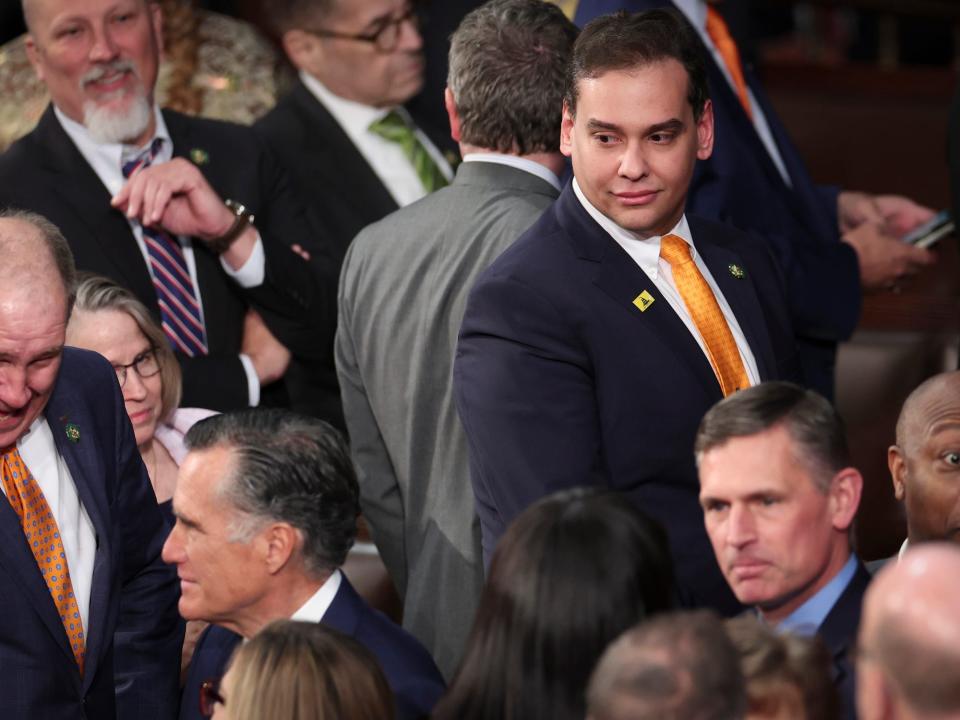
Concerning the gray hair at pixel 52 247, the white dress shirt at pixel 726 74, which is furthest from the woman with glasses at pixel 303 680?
the white dress shirt at pixel 726 74

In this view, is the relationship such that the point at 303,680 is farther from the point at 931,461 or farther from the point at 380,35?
the point at 380,35

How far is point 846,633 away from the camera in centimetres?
259

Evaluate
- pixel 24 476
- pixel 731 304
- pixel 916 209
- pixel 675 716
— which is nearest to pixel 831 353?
pixel 916 209

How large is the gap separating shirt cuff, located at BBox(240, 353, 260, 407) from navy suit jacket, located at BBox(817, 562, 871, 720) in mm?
1744

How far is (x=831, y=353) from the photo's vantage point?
4121 millimetres

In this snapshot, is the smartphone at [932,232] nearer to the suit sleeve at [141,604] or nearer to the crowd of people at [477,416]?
the crowd of people at [477,416]

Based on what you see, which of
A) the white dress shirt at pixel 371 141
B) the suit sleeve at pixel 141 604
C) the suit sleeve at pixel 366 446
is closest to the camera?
the suit sleeve at pixel 141 604

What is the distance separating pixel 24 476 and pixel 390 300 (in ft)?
2.54

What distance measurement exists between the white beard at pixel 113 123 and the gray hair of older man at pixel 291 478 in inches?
44.3

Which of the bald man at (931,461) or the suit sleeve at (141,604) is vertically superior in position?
the suit sleeve at (141,604)

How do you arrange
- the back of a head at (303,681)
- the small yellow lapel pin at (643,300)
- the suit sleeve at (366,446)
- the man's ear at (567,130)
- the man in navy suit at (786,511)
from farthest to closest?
the suit sleeve at (366,446) < the man's ear at (567,130) < the small yellow lapel pin at (643,300) < the man in navy suit at (786,511) < the back of a head at (303,681)

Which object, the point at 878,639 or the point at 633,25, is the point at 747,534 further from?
the point at 633,25

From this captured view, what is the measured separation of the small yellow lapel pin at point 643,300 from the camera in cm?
300

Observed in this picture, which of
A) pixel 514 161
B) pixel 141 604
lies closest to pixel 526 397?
pixel 514 161
